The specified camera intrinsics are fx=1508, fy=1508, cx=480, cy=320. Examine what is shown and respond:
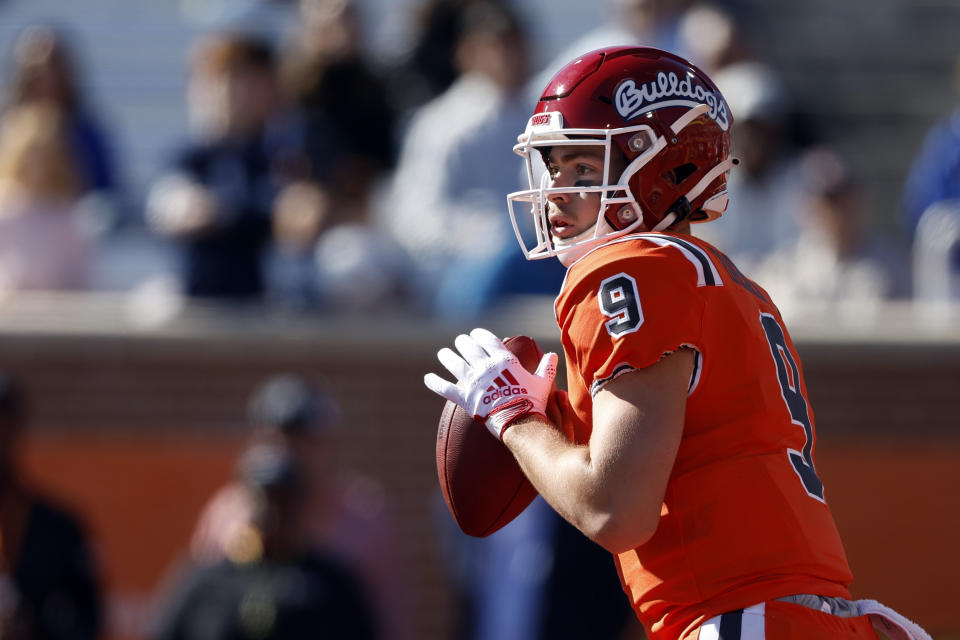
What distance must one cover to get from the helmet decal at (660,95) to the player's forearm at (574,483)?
1.99 ft

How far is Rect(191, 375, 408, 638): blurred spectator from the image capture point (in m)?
6.49

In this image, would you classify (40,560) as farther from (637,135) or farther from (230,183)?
(637,135)

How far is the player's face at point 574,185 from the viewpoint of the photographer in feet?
9.12

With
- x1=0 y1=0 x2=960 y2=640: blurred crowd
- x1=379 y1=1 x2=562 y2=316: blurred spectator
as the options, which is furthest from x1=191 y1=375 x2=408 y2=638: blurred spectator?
x1=379 y1=1 x2=562 y2=316: blurred spectator

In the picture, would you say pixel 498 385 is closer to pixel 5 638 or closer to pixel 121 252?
pixel 5 638

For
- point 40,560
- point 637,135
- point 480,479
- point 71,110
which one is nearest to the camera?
point 637,135

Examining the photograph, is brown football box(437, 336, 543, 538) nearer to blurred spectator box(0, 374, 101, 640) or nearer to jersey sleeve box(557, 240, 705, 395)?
jersey sleeve box(557, 240, 705, 395)

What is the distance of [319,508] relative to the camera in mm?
6789

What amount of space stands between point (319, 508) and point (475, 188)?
5.68 feet

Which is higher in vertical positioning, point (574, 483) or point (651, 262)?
point (651, 262)

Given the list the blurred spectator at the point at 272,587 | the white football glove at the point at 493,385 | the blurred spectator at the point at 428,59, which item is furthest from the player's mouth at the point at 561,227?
the blurred spectator at the point at 428,59

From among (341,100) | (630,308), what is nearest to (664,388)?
(630,308)

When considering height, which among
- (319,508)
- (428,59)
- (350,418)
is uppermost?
(428,59)

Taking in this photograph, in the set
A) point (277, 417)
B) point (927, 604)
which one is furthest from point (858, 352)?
point (277, 417)
